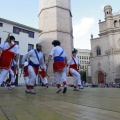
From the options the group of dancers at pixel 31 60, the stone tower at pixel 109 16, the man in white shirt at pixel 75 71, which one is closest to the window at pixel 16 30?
the stone tower at pixel 109 16

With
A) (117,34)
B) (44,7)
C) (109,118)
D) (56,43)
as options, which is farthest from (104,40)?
(109,118)

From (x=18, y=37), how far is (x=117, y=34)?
21.4 metres

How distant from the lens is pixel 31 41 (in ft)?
101

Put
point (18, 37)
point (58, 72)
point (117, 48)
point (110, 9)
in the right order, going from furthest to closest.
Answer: point (110, 9), point (117, 48), point (18, 37), point (58, 72)

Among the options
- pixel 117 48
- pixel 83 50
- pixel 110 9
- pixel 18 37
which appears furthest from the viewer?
pixel 83 50

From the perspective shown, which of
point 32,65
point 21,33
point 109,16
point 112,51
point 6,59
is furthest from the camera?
point 109,16

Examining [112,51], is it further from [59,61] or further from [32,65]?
[32,65]

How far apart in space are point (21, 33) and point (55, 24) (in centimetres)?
744

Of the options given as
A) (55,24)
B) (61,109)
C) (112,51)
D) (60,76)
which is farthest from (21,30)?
(61,109)

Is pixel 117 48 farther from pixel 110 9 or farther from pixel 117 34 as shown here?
pixel 110 9

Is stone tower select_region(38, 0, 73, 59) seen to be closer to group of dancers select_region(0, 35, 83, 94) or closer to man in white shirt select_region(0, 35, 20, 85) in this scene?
group of dancers select_region(0, 35, 83, 94)

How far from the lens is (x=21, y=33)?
2983 cm

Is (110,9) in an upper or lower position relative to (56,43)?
upper

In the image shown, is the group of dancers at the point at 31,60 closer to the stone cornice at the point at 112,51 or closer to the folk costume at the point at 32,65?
the folk costume at the point at 32,65
